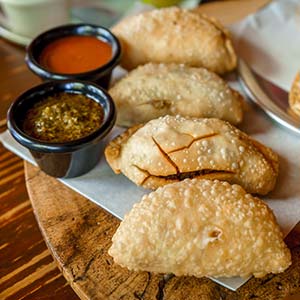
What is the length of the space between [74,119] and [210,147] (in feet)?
1.31

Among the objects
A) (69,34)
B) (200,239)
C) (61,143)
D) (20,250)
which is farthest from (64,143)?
(69,34)

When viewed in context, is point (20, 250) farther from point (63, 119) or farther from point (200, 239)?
point (200, 239)

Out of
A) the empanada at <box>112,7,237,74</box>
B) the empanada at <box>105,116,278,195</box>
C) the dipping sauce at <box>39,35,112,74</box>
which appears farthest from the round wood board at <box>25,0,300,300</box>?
the empanada at <box>112,7,237,74</box>

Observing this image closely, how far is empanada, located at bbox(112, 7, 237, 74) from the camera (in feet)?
6.80

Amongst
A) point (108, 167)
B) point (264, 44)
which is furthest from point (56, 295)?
point (264, 44)

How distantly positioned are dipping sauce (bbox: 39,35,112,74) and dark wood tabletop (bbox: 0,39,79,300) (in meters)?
0.30

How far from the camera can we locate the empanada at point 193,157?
161 centimetres

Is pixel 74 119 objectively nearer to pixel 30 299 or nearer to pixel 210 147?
pixel 210 147

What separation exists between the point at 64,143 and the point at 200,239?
1.57 feet

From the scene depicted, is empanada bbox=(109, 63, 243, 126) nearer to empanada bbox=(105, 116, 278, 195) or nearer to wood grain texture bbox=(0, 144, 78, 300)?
empanada bbox=(105, 116, 278, 195)

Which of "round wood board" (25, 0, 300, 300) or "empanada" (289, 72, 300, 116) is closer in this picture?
"round wood board" (25, 0, 300, 300)

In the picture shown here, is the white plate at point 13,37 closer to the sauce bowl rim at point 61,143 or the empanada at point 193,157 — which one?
the sauce bowl rim at point 61,143

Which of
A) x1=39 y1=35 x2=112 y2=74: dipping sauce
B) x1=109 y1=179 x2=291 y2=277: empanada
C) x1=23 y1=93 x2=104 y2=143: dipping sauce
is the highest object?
x1=109 y1=179 x2=291 y2=277: empanada

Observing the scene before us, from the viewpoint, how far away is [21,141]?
5.36 feet
